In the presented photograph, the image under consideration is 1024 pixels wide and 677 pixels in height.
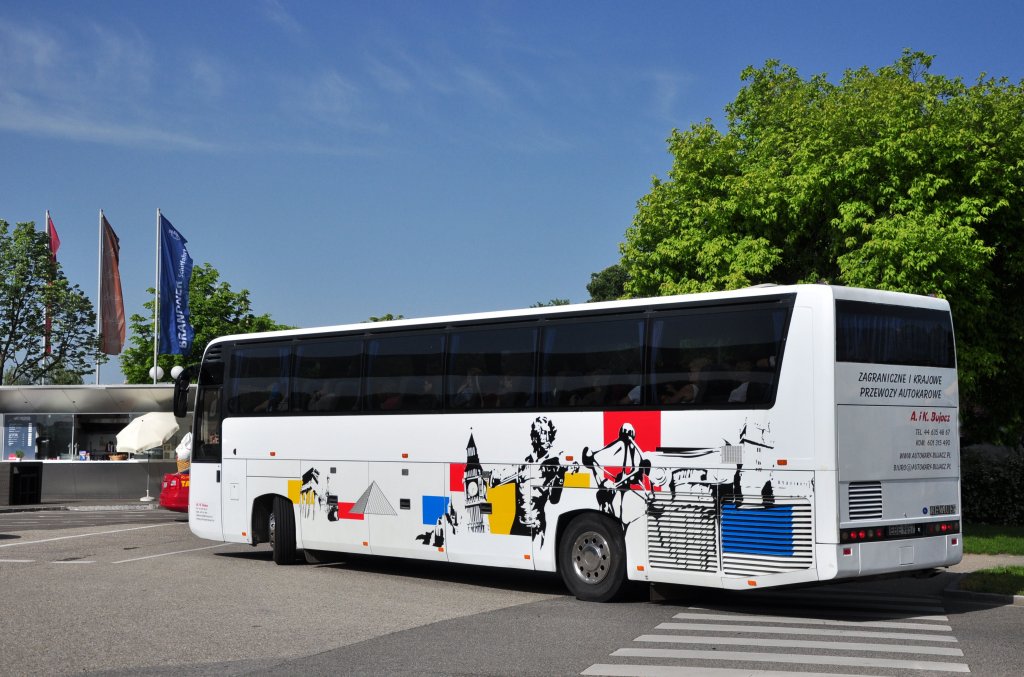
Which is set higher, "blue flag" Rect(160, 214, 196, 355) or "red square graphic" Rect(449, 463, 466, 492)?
"blue flag" Rect(160, 214, 196, 355)

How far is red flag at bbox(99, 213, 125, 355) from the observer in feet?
154

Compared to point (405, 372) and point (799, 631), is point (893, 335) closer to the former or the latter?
point (799, 631)

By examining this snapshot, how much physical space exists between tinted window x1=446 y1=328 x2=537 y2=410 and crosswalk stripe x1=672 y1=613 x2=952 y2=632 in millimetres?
3353

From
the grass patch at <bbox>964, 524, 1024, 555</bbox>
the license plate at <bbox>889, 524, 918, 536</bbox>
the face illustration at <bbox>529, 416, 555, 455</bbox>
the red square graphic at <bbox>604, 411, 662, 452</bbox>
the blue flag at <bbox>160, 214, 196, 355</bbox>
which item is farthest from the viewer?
the blue flag at <bbox>160, 214, 196, 355</bbox>

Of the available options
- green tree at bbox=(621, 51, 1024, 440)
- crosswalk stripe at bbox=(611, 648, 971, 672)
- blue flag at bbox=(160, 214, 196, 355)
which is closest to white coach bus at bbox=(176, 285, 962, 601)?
crosswalk stripe at bbox=(611, 648, 971, 672)

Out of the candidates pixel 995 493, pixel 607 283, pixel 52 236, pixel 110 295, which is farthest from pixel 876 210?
pixel 607 283

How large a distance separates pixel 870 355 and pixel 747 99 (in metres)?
24.1

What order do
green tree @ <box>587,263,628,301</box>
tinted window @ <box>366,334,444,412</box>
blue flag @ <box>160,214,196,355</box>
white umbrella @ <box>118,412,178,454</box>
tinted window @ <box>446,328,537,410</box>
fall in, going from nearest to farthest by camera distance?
tinted window @ <box>446,328,537,410</box>, tinted window @ <box>366,334,444,412</box>, white umbrella @ <box>118,412,178,454</box>, blue flag @ <box>160,214,196,355</box>, green tree @ <box>587,263,628,301</box>

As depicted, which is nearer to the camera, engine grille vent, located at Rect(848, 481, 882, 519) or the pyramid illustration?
engine grille vent, located at Rect(848, 481, 882, 519)

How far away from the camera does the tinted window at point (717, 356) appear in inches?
488

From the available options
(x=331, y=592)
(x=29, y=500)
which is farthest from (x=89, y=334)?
(x=331, y=592)

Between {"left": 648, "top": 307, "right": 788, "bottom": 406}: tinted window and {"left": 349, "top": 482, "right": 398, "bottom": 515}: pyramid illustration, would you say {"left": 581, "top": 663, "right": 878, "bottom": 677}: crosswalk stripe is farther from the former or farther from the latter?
{"left": 349, "top": 482, "right": 398, "bottom": 515}: pyramid illustration

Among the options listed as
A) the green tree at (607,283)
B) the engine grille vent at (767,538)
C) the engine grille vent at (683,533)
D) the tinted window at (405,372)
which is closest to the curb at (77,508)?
the tinted window at (405,372)

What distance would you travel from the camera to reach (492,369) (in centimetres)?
1522
